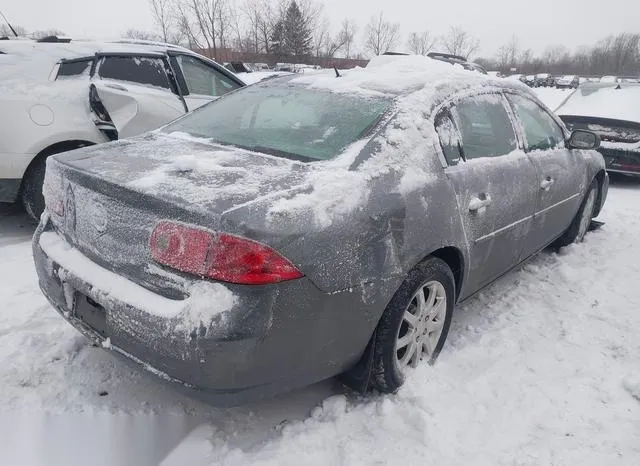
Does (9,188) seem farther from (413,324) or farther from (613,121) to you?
(613,121)

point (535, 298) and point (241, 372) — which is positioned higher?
point (241, 372)

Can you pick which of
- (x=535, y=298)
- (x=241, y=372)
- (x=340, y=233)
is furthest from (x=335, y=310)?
(x=535, y=298)

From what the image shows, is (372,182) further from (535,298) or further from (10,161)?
(10,161)

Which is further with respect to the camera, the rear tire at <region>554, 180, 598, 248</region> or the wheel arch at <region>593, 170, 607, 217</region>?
the wheel arch at <region>593, 170, 607, 217</region>

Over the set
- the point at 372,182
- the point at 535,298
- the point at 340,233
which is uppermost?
the point at 372,182

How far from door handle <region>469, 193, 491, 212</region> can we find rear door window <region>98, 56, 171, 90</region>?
3593 mm

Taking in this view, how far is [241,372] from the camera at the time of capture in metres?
1.78

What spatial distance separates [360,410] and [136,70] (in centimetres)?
402

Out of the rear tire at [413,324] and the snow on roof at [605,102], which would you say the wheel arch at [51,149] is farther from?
the snow on roof at [605,102]

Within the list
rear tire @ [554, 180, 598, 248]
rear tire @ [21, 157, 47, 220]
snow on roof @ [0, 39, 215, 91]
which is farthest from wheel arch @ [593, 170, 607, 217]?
rear tire @ [21, 157, 47, 220]

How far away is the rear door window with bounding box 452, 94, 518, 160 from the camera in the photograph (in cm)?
279

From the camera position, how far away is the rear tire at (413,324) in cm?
226

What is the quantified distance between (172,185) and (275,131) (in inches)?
32.7

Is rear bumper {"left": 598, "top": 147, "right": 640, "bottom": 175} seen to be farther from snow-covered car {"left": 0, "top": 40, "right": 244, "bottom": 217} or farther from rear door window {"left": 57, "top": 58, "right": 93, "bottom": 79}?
rear door window {"left": 57, "top": 58, "right": 93, "bottom": 79}
